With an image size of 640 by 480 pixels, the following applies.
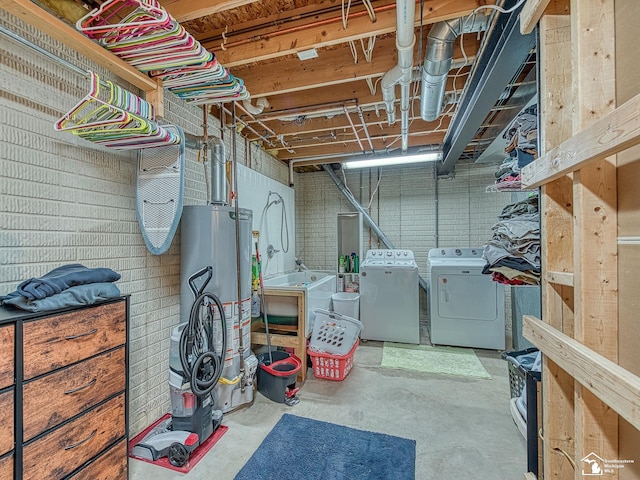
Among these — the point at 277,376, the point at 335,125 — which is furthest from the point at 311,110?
the point at 277,376

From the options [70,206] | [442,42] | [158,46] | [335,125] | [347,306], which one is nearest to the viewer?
[158,46]

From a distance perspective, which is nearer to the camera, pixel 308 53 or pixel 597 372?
pixel 597 372

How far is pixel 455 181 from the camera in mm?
4773

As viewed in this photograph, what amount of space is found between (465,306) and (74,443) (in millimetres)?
3910

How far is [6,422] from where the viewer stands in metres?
1.09

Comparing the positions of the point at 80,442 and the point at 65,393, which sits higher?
the point at 65,393

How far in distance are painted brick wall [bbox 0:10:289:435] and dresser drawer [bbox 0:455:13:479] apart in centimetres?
77

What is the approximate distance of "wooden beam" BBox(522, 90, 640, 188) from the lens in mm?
650

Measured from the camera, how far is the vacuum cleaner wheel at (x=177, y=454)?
180 centimetres

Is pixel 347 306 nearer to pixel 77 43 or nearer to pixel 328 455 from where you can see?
pixel 328 455

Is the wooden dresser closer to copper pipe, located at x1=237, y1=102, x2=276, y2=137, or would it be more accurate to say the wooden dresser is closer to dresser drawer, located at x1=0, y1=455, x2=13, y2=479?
dresser drawer, located at x1=0, y1=455, x2=13, y2=479

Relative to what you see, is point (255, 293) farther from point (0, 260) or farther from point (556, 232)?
point (556, 232)

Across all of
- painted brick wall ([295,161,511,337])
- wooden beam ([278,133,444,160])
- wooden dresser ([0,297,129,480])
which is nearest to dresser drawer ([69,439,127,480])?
wooden dresser ([0,297,129,480])

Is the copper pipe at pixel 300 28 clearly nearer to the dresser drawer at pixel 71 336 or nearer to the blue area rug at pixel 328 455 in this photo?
the dresser drawer at pixel 71 336
